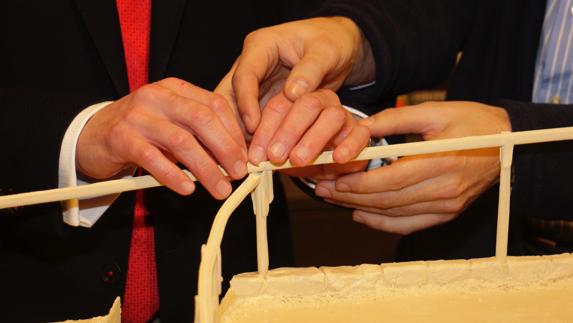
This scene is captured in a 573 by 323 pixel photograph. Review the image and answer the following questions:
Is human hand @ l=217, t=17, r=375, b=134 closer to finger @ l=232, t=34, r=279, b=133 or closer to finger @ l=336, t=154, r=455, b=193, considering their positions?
finger @ l=232, t=34, r=279, b=133

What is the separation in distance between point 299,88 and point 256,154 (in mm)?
174

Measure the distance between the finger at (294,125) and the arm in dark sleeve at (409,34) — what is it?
0.28 meters

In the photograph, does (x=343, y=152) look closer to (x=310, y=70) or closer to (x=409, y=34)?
(x=310, y=70)

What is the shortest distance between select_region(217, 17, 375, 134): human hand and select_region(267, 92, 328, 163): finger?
0.04 meters

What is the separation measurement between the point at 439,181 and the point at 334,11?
352 mm

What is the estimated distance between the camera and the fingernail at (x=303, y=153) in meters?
0.57

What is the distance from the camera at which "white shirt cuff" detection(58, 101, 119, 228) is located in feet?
2.24

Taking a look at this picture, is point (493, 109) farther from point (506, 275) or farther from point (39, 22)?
point (39, 22)

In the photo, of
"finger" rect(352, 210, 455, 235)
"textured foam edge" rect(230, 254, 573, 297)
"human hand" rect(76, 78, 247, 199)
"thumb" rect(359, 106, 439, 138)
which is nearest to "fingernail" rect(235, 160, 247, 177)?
"human hand" rect(76, 78, 247, 199)

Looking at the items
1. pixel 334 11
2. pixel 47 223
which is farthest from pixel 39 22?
pixel 334 11

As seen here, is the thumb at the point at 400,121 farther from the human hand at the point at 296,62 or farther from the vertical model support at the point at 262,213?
the vertical model support at the point at 262,213

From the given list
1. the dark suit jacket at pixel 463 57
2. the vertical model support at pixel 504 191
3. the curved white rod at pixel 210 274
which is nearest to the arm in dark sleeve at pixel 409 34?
the dark suit jacket at pixel 463 57

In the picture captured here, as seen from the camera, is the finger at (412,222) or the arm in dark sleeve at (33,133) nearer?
the arm in dark sleeve at (33,133)

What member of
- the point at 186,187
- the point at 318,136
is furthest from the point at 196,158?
the point at 318,136
